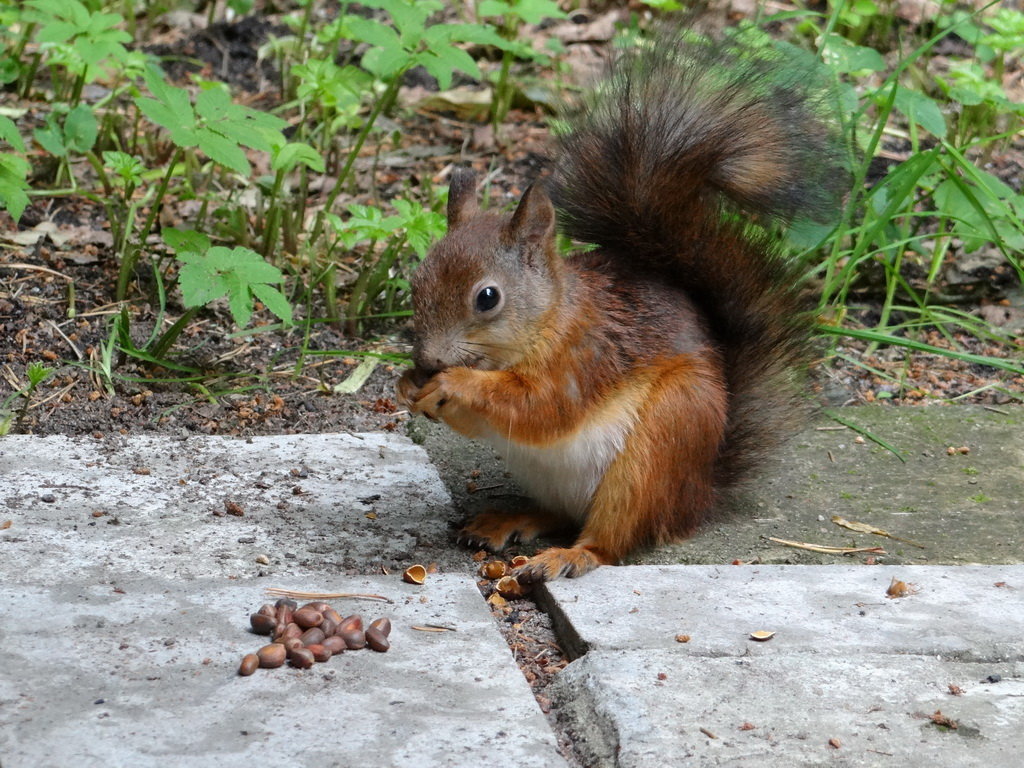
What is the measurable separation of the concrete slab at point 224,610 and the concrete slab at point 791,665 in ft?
0.47

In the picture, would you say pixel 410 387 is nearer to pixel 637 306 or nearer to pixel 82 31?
pixel 637 306

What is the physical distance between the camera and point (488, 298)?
7.63ft

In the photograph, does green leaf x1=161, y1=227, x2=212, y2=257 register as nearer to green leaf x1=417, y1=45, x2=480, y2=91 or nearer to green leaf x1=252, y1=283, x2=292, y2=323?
green leaf x1=252, y1=283, x2=292, y2=323

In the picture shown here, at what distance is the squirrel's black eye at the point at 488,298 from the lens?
232 cm

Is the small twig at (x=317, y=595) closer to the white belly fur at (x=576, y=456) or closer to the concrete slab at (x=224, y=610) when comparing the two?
the concrete slab at (x=224, y=610)

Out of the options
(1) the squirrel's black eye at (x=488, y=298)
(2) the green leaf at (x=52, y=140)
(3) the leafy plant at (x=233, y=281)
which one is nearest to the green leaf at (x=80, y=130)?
(2) the green leaf at (x=52, y=140)

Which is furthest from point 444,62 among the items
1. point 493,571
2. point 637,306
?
point 493,571

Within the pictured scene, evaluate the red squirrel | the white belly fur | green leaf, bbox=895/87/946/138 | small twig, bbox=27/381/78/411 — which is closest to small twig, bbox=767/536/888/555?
the red squirrel

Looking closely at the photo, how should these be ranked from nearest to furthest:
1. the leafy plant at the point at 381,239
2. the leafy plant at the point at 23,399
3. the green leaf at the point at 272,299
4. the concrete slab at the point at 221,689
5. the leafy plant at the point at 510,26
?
the concrete slab at the point at 221,689 → the leafy plant at the point at 23,399 → the green leaf at the point at 272,299 → the leafy plant at the point at 381,239 → the leafy plant at the point at 510,26

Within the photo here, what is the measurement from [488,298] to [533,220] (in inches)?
7.6

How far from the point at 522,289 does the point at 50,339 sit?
1334mm

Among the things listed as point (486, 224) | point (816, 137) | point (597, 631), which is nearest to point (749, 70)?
point (816, 137)

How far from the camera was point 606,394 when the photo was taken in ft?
7.77

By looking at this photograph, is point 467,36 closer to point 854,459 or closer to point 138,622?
point 854,459
